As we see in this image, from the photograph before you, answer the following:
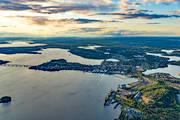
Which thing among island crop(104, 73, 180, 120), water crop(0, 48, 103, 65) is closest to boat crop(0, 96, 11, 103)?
island crop(104, 73, 180, 120)

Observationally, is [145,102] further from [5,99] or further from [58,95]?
[5,99]

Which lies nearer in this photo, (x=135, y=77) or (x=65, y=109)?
(x=65, y=109)

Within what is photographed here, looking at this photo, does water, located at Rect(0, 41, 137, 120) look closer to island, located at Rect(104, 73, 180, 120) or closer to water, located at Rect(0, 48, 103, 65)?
island, located at Rect(104, 73, 180, 120)

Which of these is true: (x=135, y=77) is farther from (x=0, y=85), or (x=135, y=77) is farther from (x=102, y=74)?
(x=0, y=85)

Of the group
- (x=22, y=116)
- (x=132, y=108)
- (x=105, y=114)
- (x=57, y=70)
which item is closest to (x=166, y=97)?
(x=132, y=108)

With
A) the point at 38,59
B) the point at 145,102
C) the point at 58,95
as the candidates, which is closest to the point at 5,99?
the point at 58,95

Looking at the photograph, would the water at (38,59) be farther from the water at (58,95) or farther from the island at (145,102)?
the island at (145,102)

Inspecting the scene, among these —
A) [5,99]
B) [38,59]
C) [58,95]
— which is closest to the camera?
[5,99]

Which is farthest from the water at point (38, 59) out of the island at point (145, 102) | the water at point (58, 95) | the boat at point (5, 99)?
the boat at point (5, 99)
